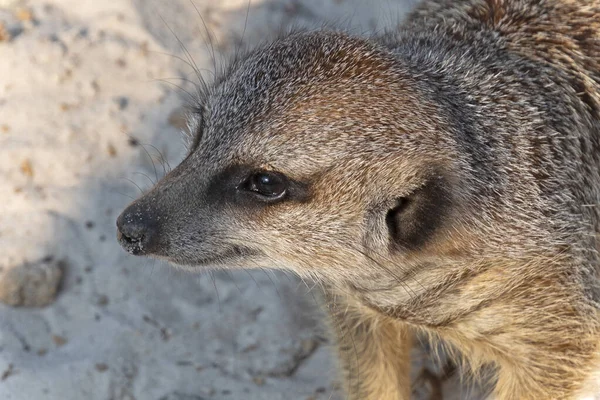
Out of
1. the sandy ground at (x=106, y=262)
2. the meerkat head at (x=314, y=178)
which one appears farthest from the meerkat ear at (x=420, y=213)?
the sandy ground at (x=106, y=262)

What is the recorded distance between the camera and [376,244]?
212cm

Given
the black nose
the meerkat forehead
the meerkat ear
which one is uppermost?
the meerkat forehead

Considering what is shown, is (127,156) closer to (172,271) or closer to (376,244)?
(172,271)

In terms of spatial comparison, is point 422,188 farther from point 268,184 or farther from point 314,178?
point 268,184

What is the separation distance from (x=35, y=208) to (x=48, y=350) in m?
0.56

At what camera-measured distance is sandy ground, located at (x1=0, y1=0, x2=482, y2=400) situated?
2.92 metres

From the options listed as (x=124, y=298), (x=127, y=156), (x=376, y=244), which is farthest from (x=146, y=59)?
(x=376, y=244)

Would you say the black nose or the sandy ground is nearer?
the black nose

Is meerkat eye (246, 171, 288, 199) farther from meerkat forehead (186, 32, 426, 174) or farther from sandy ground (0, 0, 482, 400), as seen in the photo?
sandy ground (0, 0, 482, 400)

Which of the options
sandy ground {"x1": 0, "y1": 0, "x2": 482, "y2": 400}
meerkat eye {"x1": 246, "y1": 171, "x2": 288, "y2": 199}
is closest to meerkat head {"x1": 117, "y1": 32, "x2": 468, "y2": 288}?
meerkat eye {"x1": 246, "y1": 171, "x2": 288, "y2": 199}

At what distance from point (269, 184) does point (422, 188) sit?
1.24 feet

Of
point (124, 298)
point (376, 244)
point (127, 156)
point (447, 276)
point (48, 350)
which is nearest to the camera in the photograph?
point (376, 244)

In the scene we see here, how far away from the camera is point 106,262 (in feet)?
10.4

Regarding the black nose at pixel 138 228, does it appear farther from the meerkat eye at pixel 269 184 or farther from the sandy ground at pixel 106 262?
the sandy ground at pixel 106 262
